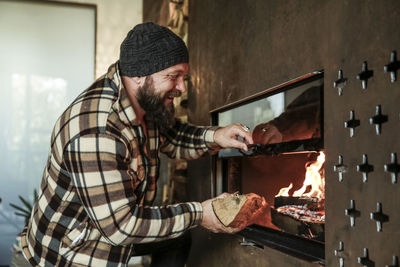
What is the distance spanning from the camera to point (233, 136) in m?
1.65

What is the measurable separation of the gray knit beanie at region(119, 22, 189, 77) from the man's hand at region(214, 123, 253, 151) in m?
0.37

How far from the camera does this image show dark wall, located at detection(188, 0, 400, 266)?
3.49ft

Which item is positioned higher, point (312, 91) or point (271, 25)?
point (271, 25)

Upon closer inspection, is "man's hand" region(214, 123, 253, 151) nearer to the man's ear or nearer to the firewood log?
the firewood log

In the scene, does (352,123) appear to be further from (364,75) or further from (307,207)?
(307,207)

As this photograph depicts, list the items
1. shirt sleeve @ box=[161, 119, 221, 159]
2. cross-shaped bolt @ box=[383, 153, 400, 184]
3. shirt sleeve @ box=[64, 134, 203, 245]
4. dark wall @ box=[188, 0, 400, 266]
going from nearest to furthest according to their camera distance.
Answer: cross-shaped bolt @ box=[383, 153, 400, 184] → dark wall @ box=[188, 0, 400, 266] → shirt sleeve @ box=[64, 134, 203, 245] → shirt sleeve @ box=[161, 119, 221, 159]

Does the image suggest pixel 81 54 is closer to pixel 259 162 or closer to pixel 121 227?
pixel 259 162

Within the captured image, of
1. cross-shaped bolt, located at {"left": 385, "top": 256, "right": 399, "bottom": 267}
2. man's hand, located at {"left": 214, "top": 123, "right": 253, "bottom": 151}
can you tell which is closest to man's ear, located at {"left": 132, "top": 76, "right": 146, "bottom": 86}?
man's hand, located at {"left": 214, "top": 123, "right": 253, "bottom": 151}

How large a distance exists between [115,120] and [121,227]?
338mm

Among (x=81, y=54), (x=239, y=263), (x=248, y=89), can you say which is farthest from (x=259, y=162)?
(x=81, y=54)

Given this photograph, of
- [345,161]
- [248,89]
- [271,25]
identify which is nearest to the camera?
[345,161]

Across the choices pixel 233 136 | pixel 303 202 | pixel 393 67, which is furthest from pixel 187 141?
pixel 393 67

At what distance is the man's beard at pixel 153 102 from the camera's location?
143 centimetres

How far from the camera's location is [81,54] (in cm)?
382
